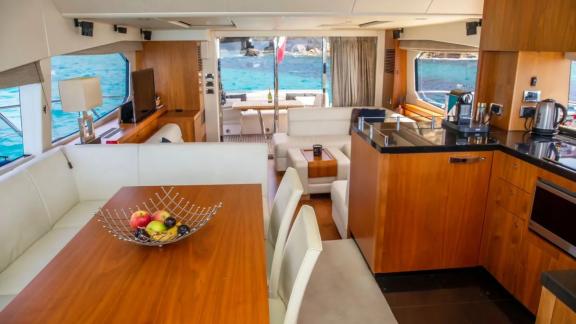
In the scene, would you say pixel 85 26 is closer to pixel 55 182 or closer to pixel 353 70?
pixel 55 182

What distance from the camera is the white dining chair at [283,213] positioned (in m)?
1.87

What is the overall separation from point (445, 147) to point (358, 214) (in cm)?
80

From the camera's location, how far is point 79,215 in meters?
2.84

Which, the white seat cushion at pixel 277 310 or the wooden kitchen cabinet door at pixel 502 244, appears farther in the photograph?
the wooden kitchen cabinet door at pixel 502 244

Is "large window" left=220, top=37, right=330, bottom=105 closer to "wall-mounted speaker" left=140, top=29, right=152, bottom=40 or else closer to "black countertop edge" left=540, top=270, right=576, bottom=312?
"wall-mounted speaker" left=140, top=29, right=152, bottom=40

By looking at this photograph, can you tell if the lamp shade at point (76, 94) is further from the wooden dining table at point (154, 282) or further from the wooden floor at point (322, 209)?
the wooden floor at point (322, 209)

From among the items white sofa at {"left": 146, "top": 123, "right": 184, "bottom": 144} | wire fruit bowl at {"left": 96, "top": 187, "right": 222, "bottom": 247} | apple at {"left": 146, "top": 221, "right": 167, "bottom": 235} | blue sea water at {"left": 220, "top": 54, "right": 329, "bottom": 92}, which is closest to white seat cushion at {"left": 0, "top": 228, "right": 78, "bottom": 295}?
wire fruit bowl at {"left": 96, "top": 187, "right": 222, "bottom": 247}

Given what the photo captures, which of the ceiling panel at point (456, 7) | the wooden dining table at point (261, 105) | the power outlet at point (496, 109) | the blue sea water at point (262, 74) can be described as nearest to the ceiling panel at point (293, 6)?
the ceiling panel at point (456, 7)

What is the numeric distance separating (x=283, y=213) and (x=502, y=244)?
1309 millimetres

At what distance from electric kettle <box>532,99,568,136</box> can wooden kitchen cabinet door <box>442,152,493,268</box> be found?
0.45 meters

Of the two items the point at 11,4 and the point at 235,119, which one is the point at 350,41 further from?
the point at 11,4

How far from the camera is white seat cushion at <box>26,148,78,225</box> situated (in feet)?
8.66

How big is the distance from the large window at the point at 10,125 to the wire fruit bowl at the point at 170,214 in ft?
5.47

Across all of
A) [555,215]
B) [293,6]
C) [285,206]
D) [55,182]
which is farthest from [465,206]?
[55,182]
